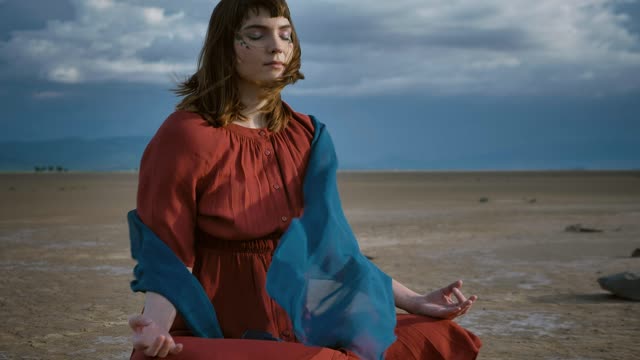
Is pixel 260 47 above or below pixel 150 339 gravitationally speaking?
above

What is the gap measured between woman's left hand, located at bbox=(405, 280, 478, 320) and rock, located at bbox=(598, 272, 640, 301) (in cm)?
486

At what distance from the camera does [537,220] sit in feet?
58.0

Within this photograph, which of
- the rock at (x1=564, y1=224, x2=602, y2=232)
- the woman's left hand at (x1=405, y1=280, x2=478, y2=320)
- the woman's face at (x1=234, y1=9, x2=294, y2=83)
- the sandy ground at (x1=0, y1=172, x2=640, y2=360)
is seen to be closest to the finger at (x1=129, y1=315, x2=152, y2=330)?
the woman's face at (x1=234, y1=9, x2=294, y2=83)

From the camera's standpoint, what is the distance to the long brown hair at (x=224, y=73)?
2.66 meters

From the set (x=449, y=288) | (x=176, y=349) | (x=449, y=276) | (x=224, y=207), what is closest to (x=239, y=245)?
(x=224, y=207)

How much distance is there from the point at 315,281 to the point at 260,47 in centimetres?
73

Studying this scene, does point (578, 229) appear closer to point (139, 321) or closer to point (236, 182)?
point (236, 182)

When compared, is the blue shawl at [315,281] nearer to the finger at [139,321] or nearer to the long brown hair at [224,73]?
the finger at [139,321]

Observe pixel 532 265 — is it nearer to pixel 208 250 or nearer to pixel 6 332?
pixel 6 332

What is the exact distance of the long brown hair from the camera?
266cm

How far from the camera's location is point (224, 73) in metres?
2.69

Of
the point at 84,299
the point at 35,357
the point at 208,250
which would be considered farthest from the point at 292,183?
the point at 84,299

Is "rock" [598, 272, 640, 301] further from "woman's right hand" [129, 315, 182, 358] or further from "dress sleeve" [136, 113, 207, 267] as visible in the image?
"woman's right hand" [129, 315, 182, 358]

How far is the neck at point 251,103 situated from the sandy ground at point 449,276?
2.97 metres
